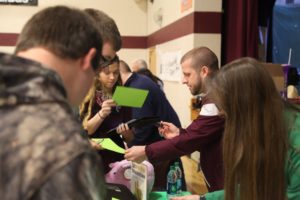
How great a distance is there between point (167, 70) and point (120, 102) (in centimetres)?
445

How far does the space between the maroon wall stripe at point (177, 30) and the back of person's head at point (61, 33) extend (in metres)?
3.86

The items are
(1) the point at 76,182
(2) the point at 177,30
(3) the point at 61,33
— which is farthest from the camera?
(2) the point at 177,30

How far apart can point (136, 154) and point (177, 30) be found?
12.6 feet

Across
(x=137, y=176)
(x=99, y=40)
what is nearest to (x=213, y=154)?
(x=137, y=176)

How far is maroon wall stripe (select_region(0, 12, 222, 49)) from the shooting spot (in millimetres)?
4598

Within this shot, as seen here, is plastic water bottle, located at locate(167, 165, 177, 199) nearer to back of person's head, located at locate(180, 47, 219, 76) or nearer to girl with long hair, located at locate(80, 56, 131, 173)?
→ girl with long hair, located at locate(80, 56, 131, 173)

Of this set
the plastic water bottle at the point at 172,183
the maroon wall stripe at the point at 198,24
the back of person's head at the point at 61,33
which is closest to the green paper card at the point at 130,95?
the plastic water bottle at the point at 172,183

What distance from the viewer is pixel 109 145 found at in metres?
2.14

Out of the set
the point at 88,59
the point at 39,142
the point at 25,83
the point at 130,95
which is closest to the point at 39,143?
the point at 39,142

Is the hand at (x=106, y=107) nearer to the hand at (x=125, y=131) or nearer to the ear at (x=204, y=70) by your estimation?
the hand at (x=125, y=131)

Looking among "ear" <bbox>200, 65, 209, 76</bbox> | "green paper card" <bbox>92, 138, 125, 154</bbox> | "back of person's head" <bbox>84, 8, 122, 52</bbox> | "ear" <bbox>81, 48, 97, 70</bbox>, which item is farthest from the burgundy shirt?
"ear" <bbox>81, 48, 97, 70</bbox>

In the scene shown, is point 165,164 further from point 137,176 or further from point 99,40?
point 99,40

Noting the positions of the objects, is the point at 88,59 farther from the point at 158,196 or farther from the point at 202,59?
the point at 202,59

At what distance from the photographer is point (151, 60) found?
26.8 feet
